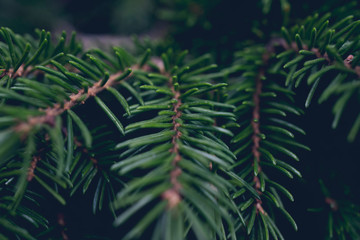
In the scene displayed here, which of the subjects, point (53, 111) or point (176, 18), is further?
point (176, 18)

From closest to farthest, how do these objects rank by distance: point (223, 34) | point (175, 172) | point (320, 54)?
point (175, 172) → point (320, 54) → point (223, 34)

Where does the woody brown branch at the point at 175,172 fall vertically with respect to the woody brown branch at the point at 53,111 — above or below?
below

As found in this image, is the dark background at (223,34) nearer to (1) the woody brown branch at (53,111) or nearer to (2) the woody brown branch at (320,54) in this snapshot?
(2) the woody brown branch at (320,54)

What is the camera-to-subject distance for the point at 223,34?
72 centimetres

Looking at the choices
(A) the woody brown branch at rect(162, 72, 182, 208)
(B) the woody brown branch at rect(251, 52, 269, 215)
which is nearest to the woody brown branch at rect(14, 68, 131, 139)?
(A) the woody brown branch at rect(162, 72, 182, 208)

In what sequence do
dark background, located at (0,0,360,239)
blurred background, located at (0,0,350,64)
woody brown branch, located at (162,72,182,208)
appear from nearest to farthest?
1. woody brown branch, located at (162,72,182,208)
2. dark background, located at (0,0,360,239)
3. blurred background, located at (0,0,350,64)

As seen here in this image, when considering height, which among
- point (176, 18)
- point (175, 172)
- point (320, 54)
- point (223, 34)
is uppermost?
point (176, 18)

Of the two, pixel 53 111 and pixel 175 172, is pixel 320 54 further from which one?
pixel 53 111

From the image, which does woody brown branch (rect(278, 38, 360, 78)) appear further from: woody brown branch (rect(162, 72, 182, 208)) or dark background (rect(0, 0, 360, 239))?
woody brown branch (rect(162, 72, 182, 208))

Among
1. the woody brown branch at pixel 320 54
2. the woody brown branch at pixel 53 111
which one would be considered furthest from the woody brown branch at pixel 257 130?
the woody brown branch at pixel 53 111

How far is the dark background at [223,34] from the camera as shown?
0.48 meters

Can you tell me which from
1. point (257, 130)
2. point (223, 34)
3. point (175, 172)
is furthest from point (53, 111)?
point (223, 34)

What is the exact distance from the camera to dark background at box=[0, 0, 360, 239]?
1.58 feet

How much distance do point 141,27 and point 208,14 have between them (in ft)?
1.18
